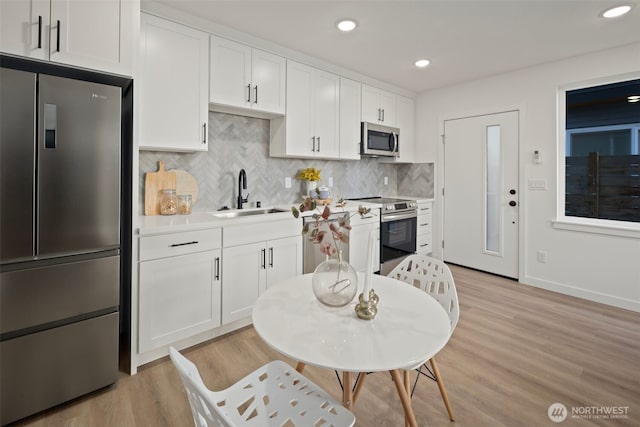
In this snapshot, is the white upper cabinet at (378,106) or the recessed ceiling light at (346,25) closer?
the recessed ceiling light at (346,25)

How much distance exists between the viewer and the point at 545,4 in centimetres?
231

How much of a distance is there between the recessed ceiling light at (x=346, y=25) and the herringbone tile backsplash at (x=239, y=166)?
3.88 feet

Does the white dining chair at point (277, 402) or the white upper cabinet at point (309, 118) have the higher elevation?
the white upper cabinet at point (309, 118)

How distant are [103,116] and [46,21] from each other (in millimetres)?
503

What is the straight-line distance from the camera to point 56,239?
5.40ft

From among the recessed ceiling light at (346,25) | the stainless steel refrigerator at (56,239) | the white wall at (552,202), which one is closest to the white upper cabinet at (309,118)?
the recessed ceiling light at (346,25)

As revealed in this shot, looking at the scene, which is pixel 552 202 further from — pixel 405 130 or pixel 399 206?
pixel 405 130

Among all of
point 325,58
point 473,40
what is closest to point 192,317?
point 325,58

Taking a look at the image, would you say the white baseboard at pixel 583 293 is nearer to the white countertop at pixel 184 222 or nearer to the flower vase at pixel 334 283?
the white countertop at pixel 184 222

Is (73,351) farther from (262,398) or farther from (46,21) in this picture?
(46,21)

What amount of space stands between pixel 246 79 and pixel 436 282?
229 cm

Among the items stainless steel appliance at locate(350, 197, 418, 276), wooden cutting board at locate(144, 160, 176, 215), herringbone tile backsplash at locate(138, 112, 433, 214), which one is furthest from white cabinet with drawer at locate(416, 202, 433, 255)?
wooden cutting board at locate(144, 160, 176, 215)

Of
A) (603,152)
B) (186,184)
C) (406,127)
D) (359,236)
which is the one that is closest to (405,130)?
(406,127)

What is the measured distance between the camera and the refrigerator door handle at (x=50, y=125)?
1602mm
